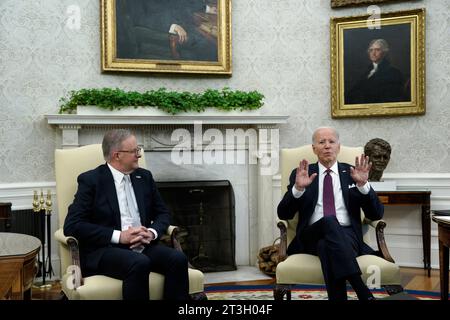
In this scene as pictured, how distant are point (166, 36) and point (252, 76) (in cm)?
113

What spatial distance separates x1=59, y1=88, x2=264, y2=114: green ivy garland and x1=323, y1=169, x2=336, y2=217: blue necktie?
2241 mm

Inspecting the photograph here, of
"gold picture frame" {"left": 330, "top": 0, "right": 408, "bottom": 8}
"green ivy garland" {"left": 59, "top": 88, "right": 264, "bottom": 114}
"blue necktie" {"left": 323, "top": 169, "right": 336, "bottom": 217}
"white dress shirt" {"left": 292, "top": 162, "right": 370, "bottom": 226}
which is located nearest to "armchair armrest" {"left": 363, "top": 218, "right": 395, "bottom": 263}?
"white dress shirt" {"left": 292, "top": 162, "right": 370, "bottom": 226}

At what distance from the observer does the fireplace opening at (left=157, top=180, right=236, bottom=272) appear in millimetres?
5918

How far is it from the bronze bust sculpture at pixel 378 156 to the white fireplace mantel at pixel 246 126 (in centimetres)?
105

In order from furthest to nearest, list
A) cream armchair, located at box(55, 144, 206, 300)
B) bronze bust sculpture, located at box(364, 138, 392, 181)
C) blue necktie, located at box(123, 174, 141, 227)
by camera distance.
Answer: bronze bust sculpture, located at box(364, 138, 392, 181)
blue necktie, located at box(123, 174, 141, 227)
cream armchair, located at box(55, 144, 206, 300)

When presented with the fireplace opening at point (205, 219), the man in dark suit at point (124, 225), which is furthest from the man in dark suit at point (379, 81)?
the man in dark suit at point (124, 225)

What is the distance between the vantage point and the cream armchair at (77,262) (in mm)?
3078

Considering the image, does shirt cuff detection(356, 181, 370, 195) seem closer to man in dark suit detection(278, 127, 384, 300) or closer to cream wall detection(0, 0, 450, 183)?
man in dark suit detection(278, 127, 384, 300)

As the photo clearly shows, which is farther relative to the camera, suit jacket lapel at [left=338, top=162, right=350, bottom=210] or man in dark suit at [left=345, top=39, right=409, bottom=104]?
man in dark suit at [left=345, top=39, right=409, bottom=104]

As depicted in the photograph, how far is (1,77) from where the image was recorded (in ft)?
18.3

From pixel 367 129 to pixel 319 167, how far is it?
2.50m

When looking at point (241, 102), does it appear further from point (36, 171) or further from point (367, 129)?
point (36, 171)

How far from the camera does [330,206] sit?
3883mm

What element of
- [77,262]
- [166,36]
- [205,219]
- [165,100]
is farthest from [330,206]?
[166,36]
